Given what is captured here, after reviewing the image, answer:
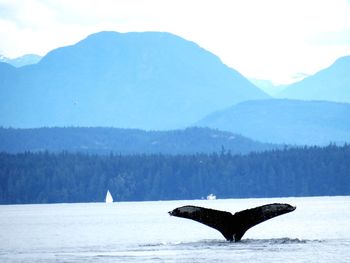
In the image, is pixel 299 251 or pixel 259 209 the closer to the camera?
pixel 259 209

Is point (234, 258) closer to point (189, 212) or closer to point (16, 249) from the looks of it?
point (189, 212)

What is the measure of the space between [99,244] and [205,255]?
1500 cm

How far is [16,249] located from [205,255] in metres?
15.5

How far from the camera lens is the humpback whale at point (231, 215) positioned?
4309 cm

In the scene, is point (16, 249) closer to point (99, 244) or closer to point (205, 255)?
point (99, 244)

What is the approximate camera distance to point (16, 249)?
191ft

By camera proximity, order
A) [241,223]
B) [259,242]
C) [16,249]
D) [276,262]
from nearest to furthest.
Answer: [276,262], [241,223], [259,242], [16,249]

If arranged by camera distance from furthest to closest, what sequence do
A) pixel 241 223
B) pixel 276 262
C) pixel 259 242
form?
pixel 259 242
pixel 241 223
pixel 276 262

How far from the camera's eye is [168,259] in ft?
146

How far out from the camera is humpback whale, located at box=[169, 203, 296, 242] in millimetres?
43094

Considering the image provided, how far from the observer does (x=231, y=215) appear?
45.0 metres

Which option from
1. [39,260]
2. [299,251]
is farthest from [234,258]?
[39,260]

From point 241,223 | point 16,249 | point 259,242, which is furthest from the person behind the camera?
point 16,249

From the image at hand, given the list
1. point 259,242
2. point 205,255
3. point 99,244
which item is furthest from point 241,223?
point 99,244
